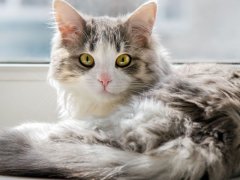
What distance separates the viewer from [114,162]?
109 centimetres

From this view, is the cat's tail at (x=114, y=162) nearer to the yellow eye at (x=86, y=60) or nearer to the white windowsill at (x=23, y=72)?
the yellow eye at (x=86, y=60)

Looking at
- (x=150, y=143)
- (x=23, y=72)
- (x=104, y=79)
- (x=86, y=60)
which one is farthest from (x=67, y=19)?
(x=150, y=143)

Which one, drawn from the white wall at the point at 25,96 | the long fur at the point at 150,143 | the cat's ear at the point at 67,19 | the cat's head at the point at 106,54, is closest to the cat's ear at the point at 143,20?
the cat's head at the point at 106,54

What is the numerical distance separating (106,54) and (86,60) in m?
0.07

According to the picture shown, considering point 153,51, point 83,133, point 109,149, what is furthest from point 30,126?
point 153,51

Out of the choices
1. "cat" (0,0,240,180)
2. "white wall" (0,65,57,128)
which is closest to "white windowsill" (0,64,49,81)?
"white wall" (0,65,57,128)

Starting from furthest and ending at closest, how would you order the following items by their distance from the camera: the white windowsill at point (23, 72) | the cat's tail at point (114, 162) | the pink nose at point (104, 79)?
the white windowsill at point (23, 72) < the pink nose at point (104, 79) < the cat's tail at point (114, 162)

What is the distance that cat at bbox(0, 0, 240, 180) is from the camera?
109 centimetres

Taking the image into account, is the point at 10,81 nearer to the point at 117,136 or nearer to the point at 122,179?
the point at 117,136

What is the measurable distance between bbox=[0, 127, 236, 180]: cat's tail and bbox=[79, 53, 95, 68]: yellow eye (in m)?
0.37

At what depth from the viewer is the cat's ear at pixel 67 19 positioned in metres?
1.49

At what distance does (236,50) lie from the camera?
1.94 m

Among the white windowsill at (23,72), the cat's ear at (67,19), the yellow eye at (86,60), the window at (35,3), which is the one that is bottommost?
the white windowsill at (23,72)

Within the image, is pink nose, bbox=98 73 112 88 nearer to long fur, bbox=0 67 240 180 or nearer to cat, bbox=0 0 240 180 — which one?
cat, bbox=0 0 240 180
